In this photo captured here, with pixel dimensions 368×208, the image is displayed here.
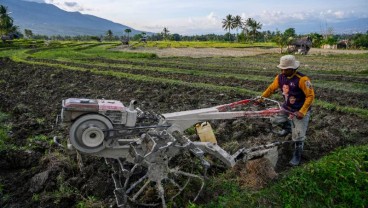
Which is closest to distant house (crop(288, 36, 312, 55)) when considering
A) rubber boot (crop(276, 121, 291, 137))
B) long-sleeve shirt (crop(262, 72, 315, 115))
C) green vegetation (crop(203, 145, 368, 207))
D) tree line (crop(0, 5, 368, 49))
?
tree line (crop(0, 5, 368, 49))

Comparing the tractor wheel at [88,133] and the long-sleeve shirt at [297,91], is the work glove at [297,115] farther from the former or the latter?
the tractor wheel at [88,133]

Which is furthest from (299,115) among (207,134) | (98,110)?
(98,110)

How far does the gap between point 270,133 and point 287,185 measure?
2566 millimetres

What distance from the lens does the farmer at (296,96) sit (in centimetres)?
598

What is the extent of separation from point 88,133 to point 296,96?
134 inches

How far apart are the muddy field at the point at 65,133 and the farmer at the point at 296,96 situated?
0.44m

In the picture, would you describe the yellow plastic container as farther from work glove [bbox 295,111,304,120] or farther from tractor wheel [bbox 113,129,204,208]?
work glove [bbox 295,111,304,120]

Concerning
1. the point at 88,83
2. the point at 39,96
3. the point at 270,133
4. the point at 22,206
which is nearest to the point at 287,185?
the point at 270,133

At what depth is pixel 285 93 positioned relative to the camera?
20.7 ft

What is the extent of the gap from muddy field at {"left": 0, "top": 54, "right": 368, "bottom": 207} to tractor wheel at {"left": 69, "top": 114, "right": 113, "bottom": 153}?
2.75 feet

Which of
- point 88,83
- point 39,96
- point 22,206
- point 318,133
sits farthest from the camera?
point 88,83

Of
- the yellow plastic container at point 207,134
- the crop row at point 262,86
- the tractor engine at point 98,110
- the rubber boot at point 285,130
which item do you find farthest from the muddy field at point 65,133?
the tractor engine at point 98,110

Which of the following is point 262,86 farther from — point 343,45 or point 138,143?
point 343,45

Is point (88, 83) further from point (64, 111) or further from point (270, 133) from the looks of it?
point (64, 111)
